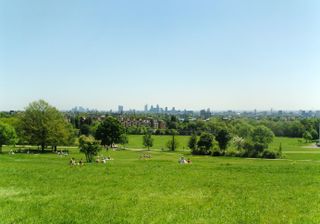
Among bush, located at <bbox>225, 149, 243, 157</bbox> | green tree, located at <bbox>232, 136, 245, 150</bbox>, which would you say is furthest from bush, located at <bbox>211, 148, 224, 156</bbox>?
green tree, located at <bbox>232, 136, 245, 150</bbox>

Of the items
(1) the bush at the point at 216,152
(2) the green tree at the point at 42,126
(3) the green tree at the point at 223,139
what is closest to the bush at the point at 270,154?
(1) the bush at the point at 216,152

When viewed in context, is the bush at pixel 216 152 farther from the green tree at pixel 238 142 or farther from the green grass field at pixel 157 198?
the green grass field at pixel 157 198

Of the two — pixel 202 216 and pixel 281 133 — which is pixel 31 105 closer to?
pixel 202 216

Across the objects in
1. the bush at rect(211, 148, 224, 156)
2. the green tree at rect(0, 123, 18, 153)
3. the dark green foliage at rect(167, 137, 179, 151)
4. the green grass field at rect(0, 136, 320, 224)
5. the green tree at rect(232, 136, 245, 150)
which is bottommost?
the bush at rect(211, 148, 224, 156)

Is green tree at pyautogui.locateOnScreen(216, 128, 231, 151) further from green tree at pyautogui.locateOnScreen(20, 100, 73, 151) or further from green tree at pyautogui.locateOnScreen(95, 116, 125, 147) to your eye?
green tree at pyautogui.locateOnScreen(20, 100, 73, 151)

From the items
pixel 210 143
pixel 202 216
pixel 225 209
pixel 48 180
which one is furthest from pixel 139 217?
pixel 210 143

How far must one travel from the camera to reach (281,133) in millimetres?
182875

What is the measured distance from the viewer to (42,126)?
283 ft

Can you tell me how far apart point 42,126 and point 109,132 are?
76.5ft

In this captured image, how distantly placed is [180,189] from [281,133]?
167479mm

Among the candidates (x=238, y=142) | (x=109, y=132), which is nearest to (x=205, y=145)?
(x=238, y=142)

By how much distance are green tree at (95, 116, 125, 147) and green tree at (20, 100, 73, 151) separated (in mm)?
16538

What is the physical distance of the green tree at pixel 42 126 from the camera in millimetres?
86062

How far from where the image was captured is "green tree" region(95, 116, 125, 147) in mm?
105188
